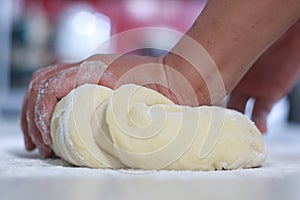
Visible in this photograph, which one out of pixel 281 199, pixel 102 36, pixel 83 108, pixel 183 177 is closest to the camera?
pixel 281 199

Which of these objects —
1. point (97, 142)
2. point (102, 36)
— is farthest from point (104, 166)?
point (102, 36)

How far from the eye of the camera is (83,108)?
765 mm

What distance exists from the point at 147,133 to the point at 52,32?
114 inches

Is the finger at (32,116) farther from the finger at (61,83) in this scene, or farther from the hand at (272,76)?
the hand at (272,76)

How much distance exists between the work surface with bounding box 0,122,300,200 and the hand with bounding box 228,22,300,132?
18.0 inches

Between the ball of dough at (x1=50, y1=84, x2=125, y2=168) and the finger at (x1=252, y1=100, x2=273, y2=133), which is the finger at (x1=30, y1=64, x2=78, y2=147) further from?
the finger at (x1=252, y1=100, x2=273, y2=133)

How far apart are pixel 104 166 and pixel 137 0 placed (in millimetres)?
3176

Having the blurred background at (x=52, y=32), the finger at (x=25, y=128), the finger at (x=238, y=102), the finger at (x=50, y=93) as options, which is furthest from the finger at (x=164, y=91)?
the blurred background at (x=52, y=32)

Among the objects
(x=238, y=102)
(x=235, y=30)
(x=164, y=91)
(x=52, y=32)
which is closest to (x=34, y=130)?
(x=164, y=91)

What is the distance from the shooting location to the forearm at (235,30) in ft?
2.44

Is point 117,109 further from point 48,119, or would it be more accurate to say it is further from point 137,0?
point 137,0

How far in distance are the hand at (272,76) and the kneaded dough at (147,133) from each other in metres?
0.47

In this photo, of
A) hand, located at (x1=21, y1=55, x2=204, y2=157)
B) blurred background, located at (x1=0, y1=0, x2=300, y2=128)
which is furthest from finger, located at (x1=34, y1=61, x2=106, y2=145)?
blurred background, located at (x1=0, y1=0, x2=300, y2=128)

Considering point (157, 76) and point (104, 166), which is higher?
point (157, 76)
